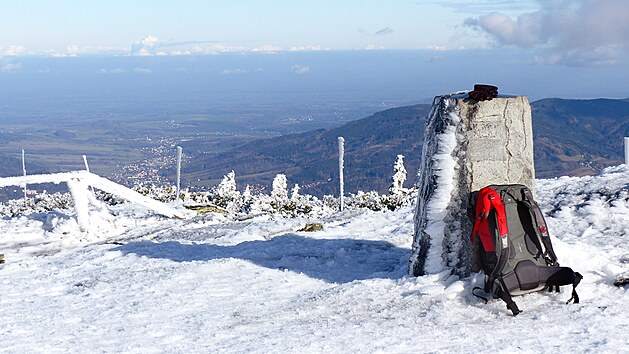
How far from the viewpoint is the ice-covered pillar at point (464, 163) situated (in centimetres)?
810

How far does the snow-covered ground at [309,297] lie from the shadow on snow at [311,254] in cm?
3

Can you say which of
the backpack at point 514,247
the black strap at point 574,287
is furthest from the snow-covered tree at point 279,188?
the black strap at point 574,287

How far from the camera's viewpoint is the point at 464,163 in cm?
813

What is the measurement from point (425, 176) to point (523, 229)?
1332 mm

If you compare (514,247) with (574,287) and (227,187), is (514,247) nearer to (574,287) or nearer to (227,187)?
(574,287)

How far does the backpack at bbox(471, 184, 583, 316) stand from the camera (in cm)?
740

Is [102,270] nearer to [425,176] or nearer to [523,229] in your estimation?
[425,176]

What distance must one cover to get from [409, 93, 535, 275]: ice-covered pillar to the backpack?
265 mm

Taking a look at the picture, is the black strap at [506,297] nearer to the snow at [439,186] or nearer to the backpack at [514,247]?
the backpack at [514,247]

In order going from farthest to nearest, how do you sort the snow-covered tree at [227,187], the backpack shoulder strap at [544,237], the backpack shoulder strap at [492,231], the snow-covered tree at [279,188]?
the snow-covered tree at [279,188]
the snow-covered tree at [227,187]
the backpack shoulder strap at [544,237]
the backpack shoulder strap at [492,231]

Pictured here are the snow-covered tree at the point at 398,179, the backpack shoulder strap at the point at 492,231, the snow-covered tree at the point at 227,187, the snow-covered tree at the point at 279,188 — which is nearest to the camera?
the backpack shoulder strap at the point at 492,231

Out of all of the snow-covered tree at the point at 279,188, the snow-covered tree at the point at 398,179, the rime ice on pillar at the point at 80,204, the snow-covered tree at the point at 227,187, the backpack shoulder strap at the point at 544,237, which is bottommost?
the snow-covered tree at the point at 279,188

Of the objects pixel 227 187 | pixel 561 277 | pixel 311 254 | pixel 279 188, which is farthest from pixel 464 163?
pixel 279 188

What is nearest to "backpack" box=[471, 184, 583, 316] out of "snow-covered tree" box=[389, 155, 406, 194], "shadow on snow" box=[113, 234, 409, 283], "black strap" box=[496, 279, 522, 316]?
"black strap" box=[496, 279, 522, 316]
